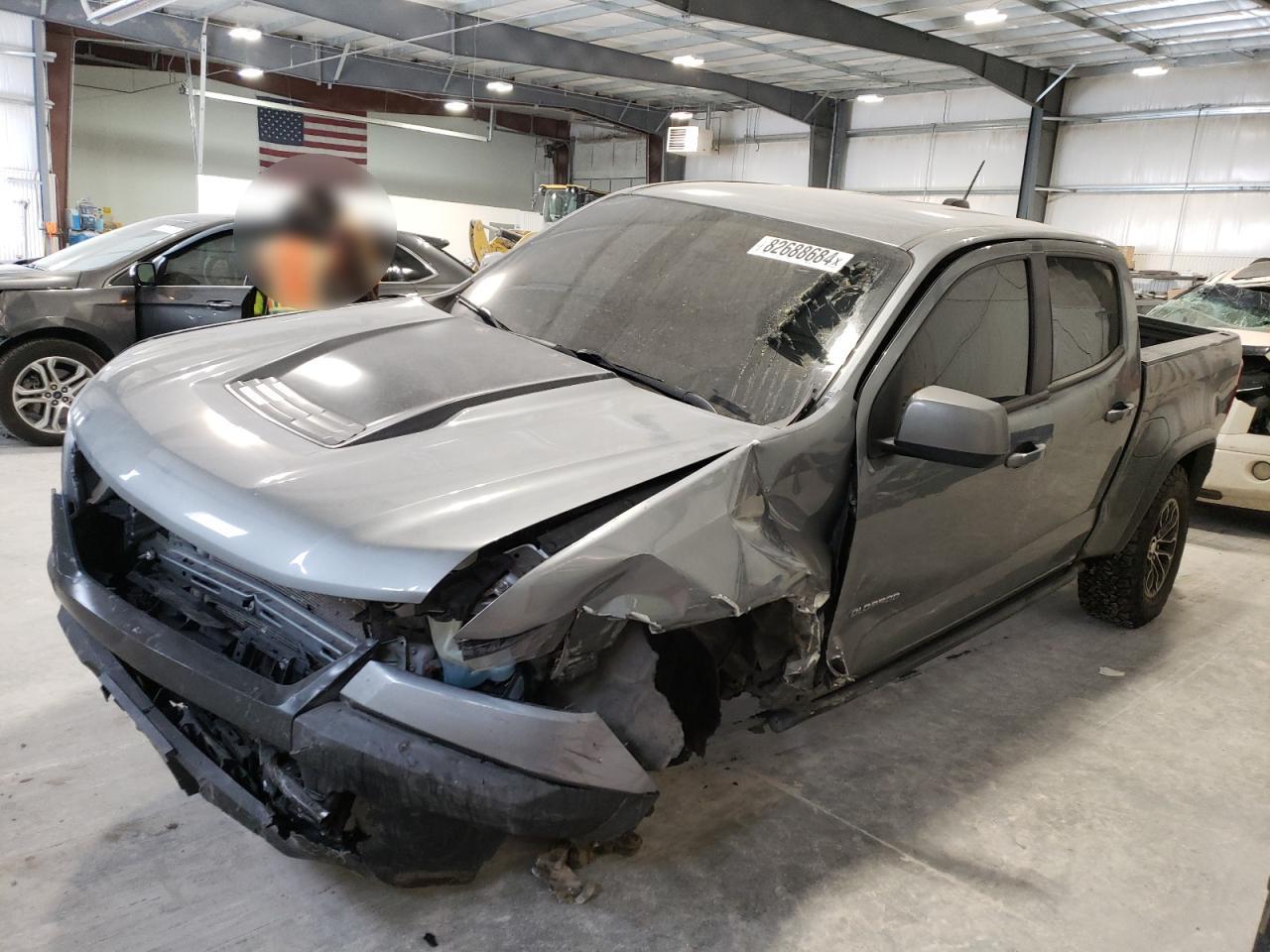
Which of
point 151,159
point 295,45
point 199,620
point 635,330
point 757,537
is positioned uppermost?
point 295,45

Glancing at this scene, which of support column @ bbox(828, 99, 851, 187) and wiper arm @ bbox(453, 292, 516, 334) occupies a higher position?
support column @ bbox(828, 99, 851, 187)

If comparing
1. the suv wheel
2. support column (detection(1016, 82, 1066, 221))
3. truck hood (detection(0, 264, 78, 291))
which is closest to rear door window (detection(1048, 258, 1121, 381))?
the suv wheel

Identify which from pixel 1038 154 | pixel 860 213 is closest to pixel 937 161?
pixel 1038 154

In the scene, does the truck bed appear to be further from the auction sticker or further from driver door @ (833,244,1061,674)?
the auction sticker

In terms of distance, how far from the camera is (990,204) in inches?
629

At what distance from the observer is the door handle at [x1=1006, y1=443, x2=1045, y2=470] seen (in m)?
2.74

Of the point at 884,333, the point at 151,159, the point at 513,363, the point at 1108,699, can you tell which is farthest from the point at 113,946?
the point at 151,159

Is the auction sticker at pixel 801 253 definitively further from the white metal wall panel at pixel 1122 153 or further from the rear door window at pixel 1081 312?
the white metal wall panel at pixel 1122 153

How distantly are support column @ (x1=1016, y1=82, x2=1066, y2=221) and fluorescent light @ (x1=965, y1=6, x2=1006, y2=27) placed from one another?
373cm

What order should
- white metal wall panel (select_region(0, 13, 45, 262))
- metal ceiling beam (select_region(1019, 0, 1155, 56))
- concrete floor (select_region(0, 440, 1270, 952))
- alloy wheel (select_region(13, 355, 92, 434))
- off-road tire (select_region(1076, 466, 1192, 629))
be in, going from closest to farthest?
concrete floor (select_region(0, 440, 1270, 952)), off-road tire (select_region(1076, 466, 1192, 629)), alloy wheel (select_region(13, 355, 92, 434)), metal ceiling beam (select_region(1019, 0, 1155, 56)), white metal wall panel (select_region(0, 13, 45, 262))

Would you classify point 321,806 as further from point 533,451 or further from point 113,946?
point 533,451

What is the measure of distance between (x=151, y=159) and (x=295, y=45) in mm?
4135

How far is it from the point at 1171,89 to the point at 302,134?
1452 centimetres

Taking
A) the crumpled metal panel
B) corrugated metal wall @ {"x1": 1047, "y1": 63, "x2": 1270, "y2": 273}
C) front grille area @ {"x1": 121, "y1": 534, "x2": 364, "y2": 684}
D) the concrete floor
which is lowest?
the concrete floor
